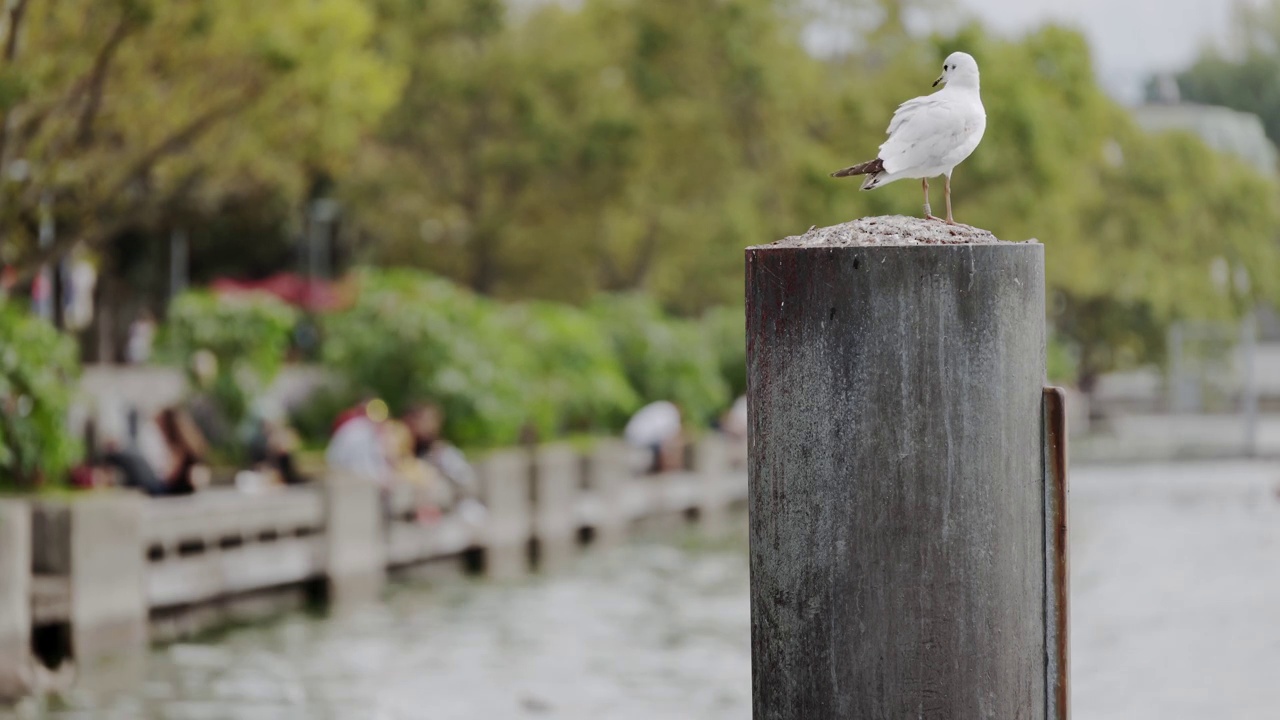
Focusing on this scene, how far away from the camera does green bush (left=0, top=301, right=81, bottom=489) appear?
14.4m

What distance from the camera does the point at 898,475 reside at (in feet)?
13.5

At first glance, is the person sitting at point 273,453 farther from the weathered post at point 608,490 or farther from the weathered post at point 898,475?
the weathered post at point 898,475

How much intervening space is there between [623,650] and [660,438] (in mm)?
10738

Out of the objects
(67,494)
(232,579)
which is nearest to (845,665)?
(67,494)

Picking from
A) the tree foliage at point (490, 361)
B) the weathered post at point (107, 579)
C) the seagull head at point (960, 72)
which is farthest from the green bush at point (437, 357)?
the seagull head at point (960, 72)

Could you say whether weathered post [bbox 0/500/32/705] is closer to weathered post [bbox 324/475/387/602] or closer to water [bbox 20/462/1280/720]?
water [bbox 20/462/1280/720]

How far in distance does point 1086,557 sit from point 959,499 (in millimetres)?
19825

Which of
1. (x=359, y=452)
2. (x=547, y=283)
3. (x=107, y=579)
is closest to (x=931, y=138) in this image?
(x=107, y=579)

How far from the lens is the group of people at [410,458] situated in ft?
66.7

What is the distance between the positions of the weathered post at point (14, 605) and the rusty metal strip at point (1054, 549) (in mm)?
10562

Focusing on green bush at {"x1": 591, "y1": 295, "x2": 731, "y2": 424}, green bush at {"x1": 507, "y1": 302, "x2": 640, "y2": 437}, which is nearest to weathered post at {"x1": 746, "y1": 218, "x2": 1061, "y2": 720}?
green bush at {"x1": 507, "y1": 302, "x2": 640, "y2": 437}

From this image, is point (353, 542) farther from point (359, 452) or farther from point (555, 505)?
point (555, 505)

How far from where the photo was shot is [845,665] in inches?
164

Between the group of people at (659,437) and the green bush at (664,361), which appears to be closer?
the group of people at (659,437)
